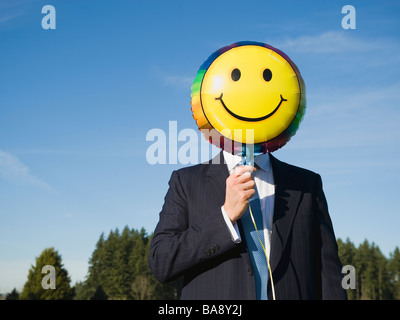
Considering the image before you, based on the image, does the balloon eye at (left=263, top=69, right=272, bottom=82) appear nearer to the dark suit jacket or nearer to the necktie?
the dark suit jacket

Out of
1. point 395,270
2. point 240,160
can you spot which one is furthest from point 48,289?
point 395,270

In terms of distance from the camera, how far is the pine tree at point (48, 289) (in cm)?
6316

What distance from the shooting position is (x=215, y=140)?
14.1 ft

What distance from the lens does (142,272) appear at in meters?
105

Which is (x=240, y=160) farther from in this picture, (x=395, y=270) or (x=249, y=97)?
(x=395, y=270)

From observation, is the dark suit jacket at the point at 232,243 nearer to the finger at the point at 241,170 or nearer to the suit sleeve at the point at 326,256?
the suit sleeve at the point at 326,256

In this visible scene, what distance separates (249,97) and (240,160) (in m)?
0.73

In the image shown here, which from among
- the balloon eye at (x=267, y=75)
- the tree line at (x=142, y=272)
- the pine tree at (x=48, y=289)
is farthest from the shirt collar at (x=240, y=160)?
the tree line at (x=142, y=272)

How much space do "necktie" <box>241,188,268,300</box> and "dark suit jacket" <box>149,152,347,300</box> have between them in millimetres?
81

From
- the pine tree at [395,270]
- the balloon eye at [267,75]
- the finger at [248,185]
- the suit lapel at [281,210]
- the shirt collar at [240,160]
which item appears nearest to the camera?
the finger at [248,185]

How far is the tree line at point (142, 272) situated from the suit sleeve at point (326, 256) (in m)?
93.8

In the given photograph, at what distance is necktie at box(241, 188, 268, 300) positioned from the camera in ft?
13.2
